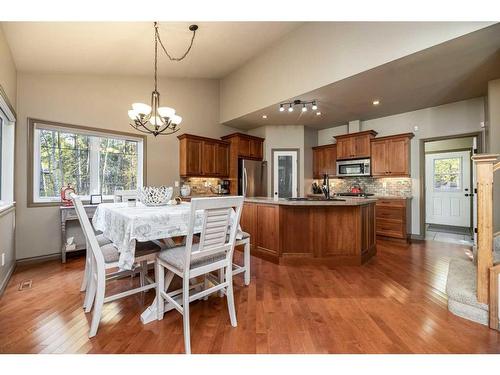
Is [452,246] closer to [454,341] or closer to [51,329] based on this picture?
[454,341]

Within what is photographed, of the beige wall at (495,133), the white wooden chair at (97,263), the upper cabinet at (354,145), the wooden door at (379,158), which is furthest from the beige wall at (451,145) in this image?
the white wooden chair at (97,263)

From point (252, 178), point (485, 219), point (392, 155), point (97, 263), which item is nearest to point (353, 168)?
point (392, 155)

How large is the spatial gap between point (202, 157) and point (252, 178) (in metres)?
1.31

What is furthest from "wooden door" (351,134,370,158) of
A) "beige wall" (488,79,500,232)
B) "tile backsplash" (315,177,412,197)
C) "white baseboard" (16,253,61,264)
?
"white baseboard" (16,253,61,264)

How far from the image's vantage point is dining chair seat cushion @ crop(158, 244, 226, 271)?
1.62 m

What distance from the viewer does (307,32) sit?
362 centimetres

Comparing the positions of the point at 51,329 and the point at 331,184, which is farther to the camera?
the point at 331,184

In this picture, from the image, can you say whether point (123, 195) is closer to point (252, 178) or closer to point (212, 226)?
point (212, 226)

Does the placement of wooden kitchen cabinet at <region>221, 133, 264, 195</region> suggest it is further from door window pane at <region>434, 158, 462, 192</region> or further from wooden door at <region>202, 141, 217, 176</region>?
door window pane at <region>434, 158, 462, 192</region>

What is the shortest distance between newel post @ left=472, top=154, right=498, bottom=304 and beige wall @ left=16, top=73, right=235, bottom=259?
14.7 ft

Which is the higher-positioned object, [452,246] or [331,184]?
[331,184]

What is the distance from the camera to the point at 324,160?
577 cm
